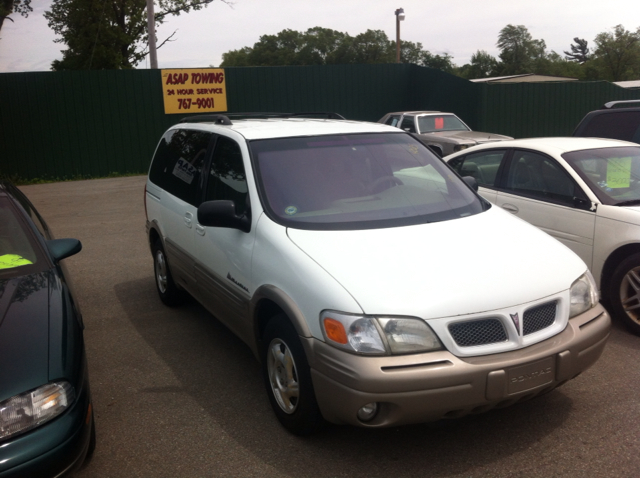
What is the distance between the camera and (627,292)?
196 inches

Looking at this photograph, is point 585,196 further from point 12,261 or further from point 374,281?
point 12,261

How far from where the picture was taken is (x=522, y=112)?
20.4 m

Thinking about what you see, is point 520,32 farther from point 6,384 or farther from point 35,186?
point 6,384

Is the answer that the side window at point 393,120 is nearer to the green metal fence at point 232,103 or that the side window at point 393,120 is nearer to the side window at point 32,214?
the green metal fence at point 232,103

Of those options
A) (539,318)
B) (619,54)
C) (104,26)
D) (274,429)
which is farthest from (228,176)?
(619,54)

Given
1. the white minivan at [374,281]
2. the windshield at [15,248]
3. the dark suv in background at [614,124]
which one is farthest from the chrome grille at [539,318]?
the dark suv in background at [614,124]

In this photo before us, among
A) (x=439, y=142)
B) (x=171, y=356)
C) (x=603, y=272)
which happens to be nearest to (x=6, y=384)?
(x=171, y=356)

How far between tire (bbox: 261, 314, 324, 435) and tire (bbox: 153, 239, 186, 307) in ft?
7.62

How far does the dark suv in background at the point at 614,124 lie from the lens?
729 centimetres

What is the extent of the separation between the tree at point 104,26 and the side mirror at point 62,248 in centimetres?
3235

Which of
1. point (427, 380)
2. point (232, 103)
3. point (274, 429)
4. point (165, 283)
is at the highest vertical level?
point (232, 103)

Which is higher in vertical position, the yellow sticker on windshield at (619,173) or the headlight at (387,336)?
the yellow sticker on windshield at (619,173)

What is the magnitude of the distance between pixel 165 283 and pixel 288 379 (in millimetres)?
2774

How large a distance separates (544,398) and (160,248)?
12.1 feet
